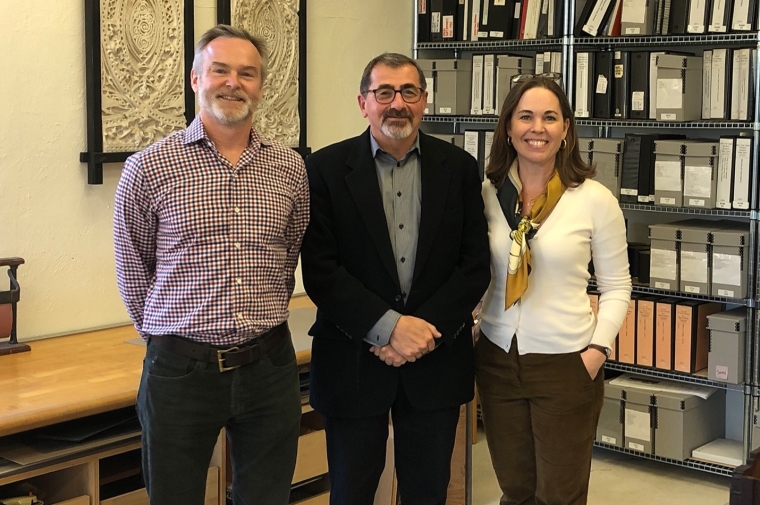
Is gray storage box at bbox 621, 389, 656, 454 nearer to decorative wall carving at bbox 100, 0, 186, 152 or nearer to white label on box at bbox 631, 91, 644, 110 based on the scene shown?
white label on box at bbox 631, 91, 644, 110

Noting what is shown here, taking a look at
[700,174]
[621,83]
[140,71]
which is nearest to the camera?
[140,71]

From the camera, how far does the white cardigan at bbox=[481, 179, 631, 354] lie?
228 cm

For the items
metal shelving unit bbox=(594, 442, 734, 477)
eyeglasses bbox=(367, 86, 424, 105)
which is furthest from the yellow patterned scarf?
metal shelving unit bbox=(594, 442, 734, 477)

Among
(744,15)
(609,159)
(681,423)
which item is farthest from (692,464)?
(744,15)

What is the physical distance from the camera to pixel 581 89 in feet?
13.4

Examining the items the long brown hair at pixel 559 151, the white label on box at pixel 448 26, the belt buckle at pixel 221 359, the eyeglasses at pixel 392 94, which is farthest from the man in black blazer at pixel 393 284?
the white label on box at pixel 448 26

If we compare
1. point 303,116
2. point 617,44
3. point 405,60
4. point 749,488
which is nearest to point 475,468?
point 303,116

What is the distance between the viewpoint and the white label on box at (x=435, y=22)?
15.0 ft

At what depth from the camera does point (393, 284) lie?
2229 millimetres

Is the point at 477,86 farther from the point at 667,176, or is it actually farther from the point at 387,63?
the point at 387,63

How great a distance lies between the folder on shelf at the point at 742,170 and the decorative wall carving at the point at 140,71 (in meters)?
2.17

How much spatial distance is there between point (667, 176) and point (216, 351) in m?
2.42

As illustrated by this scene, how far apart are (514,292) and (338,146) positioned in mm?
569

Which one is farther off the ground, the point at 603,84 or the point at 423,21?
the point at 423,21
